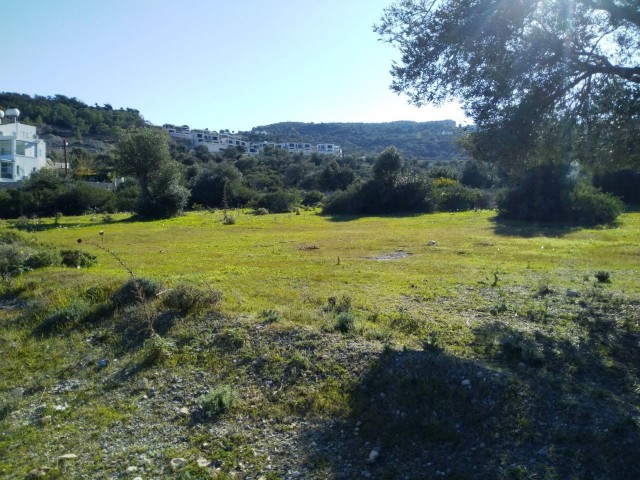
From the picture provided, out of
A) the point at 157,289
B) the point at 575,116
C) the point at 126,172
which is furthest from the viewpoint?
the point at 126,172

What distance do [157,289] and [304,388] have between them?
15.3 feet

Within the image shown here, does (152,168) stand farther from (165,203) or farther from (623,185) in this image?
(623,185)

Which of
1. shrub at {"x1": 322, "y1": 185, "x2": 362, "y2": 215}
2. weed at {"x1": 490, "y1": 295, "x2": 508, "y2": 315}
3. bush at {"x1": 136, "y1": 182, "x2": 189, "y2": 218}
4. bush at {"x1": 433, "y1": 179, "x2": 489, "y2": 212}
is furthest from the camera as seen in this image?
bush at {"x1": 433, "y1": 179, "x2": 489, "y2": 212}

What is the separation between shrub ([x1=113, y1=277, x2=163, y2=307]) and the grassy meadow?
0.72ft

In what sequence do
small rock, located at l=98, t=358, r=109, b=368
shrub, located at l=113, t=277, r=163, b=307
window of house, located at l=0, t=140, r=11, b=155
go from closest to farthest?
small rock, located at l=98, t=358, r=109, b=368, shrub, located at l=113, t=277, r=163, b=307, window of house, located at l=0, t=140, r=11, b=155

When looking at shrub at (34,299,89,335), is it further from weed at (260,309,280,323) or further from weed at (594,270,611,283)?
weed at (594,270,611,283)

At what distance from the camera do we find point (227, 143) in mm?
144250

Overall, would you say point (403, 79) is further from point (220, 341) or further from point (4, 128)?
point (4, 128)

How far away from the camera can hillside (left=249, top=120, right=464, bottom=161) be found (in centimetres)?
10500

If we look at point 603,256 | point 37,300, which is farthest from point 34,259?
point 603,256

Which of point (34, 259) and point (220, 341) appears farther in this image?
point (34, 259)

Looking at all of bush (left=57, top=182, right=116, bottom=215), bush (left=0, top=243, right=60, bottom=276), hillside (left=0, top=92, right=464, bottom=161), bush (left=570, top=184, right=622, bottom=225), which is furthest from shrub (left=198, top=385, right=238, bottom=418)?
hillside (left=0, top=92, right=464, bottom=161)

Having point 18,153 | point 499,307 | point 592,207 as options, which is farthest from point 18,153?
point 499,307

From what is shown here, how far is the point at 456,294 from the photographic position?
11.1 metres
